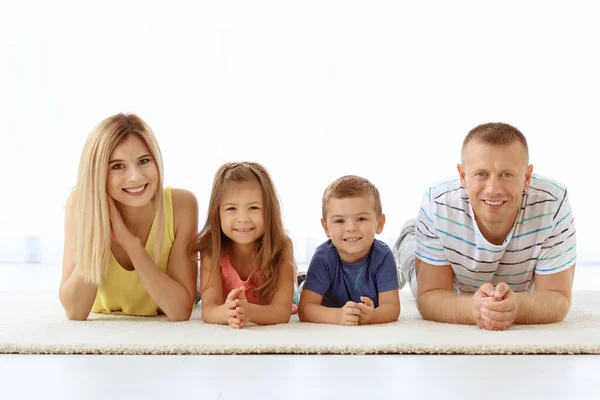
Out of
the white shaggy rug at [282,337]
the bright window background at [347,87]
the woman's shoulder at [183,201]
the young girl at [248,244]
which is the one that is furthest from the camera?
the bright window background at [347,87]

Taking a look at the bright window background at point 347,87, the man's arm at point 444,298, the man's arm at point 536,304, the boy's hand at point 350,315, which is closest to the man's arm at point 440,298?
the man's arm at point 444,298

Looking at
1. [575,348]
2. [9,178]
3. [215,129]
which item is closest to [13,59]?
[9,178]

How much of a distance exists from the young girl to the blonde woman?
0.08 meters

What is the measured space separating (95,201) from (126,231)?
4.7 inches

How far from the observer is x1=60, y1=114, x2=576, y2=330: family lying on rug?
221cm

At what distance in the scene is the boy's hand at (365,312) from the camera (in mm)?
2209

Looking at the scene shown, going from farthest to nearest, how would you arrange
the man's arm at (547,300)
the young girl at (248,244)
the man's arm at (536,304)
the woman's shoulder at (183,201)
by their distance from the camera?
1. the woman's shoulder at (183,201)
2. the young girl at (248,244)
3. the man's arm at (547,300)
4. the man's arm at (536,304)

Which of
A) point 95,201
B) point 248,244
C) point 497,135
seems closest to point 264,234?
point 248,244

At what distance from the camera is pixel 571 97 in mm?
4453

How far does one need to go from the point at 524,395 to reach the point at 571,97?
10.7 feet

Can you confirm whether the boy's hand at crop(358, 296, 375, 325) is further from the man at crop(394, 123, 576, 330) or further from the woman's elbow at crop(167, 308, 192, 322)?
the woman's elbow at crop(167, 308, 192, 322)

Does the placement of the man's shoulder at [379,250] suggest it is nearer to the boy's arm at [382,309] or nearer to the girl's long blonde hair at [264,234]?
the boy's arm at [382,309]

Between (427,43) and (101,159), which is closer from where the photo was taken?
(101,159)

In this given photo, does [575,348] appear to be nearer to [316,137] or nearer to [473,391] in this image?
[473,391]
